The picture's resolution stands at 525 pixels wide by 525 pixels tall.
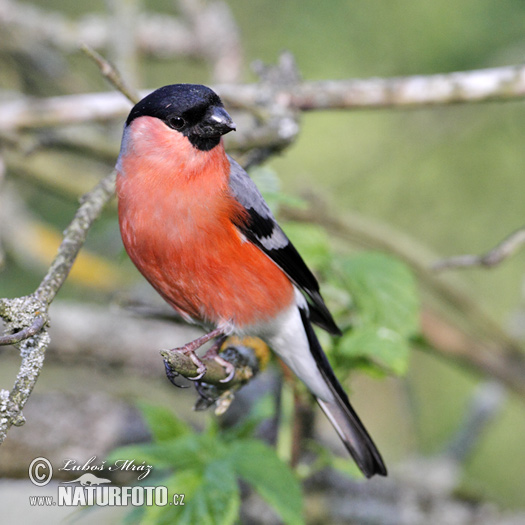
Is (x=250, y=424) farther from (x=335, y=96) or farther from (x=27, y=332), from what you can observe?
(x=335, y=96)

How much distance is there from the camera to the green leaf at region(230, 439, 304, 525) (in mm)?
2098

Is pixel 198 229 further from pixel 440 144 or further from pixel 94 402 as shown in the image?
pixel 440 144

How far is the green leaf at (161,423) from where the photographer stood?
240 centimetres

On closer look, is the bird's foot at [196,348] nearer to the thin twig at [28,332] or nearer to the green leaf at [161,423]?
the green leaf at [161,423]

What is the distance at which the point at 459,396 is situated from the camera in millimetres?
5902

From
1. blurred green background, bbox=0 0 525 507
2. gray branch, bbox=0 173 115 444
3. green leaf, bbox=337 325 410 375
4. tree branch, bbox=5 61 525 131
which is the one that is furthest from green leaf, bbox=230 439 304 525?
blurred green background, bbox=0 0 525 507

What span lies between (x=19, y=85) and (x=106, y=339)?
2.35 m

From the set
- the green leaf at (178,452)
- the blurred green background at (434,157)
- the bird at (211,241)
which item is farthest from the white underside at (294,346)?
the blurred green background at (434,157)

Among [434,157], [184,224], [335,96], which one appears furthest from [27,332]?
[434,157]

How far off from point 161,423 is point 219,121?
1.11 metres

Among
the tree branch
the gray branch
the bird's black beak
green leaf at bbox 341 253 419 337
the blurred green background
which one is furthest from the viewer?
the blurred green background

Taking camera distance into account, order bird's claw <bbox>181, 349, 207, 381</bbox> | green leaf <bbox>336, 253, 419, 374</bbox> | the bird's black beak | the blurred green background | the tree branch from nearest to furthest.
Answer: bird's claw <bbox>181, 349, 207, 381</bbox>, the bird's black beak, green leaf <bbox>336, 253, 419, 374</bbox>, the tree branch, the blurred green background

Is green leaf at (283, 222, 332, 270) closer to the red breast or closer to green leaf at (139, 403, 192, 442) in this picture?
the red breast

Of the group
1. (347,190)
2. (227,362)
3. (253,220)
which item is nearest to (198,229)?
(253,220)
